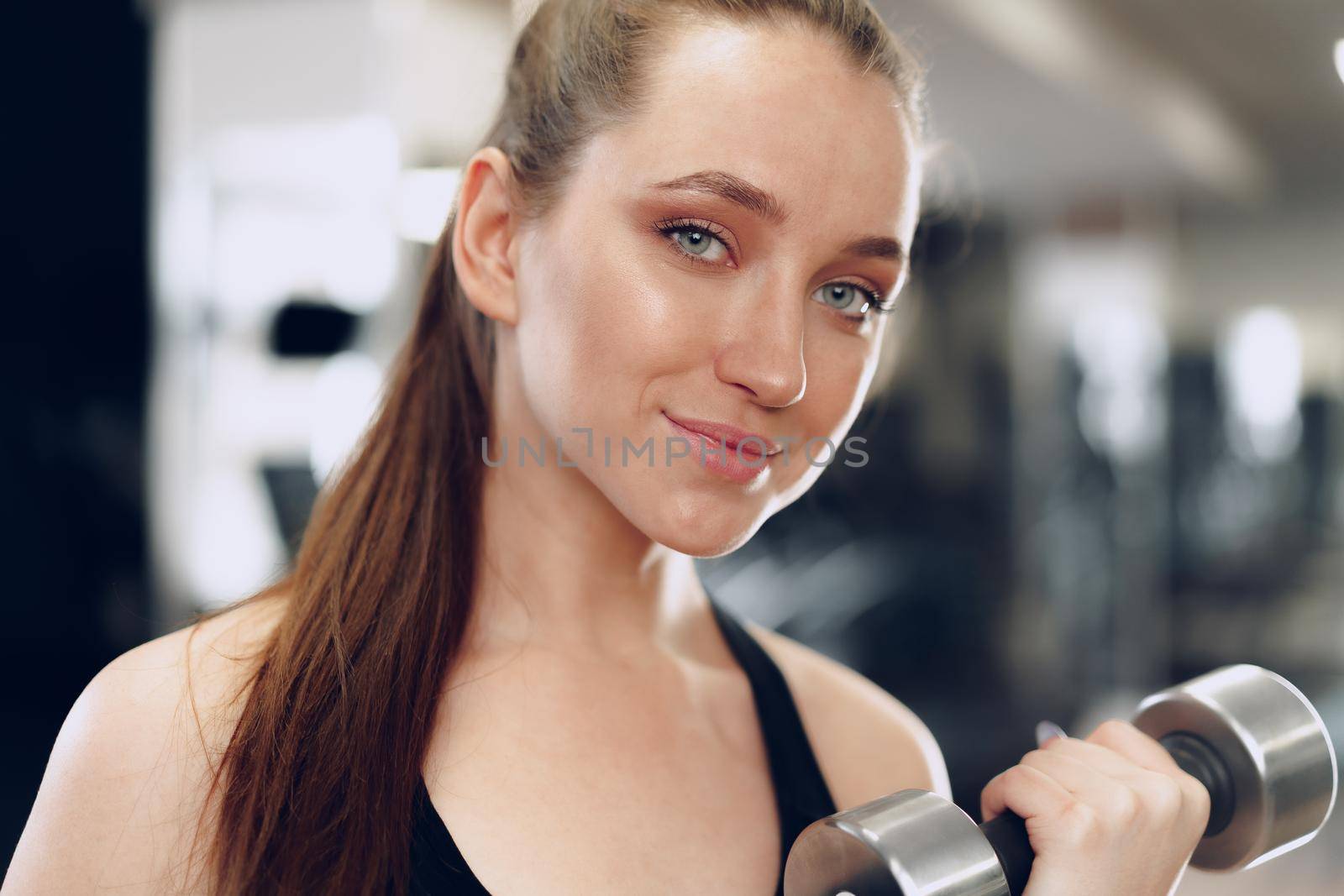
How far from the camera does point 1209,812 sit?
818mm

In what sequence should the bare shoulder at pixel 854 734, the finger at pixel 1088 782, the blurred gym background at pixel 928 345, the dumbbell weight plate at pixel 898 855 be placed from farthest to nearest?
1. the blurred gym background at pixel 928 345
2. the bare shoulder at pixel 854 734
3. the finger at pixel 1088 782
4. the dumbbell weight plate at pixel 898 855

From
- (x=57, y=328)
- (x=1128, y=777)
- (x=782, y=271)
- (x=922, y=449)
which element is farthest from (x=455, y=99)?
Result: (x=1128, y=777)

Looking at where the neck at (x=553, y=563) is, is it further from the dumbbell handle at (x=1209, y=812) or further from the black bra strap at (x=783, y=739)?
the dumbbell handle at (x=1209, y=812)

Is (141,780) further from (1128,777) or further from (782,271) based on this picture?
(1128,777)

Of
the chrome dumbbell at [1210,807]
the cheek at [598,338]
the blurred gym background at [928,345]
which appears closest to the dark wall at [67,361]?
the blurred gym background at [928,345]

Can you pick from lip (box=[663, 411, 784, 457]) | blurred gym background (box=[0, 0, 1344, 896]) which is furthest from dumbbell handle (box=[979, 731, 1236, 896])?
blurred gym background (box=[0, 0, 1344, 896])

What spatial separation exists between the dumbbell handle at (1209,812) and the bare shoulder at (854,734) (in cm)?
23

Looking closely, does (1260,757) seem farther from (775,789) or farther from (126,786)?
(126,786)

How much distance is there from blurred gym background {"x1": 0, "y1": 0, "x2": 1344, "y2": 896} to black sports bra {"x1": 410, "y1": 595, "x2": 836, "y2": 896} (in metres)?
0.62

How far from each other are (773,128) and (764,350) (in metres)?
0.16

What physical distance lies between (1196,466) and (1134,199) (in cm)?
102

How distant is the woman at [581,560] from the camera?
0.77 metres

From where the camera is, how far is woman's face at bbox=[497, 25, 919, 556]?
79 centimetres

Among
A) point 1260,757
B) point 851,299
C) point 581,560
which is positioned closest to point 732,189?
point 851,299
